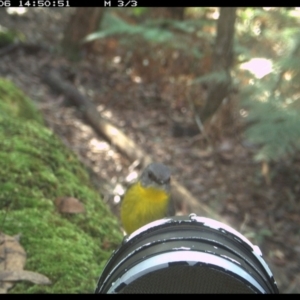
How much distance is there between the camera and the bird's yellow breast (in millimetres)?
3443

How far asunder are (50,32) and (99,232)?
7963 mm

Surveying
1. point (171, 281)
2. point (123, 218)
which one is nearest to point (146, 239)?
point (171, 281)

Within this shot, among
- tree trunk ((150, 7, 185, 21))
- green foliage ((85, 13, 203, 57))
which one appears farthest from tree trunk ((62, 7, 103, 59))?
tree trunk ((150, 7, 185, 21))

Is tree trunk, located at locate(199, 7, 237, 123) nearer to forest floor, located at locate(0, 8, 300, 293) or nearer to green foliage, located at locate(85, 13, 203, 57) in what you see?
forest floor, located at locate(0, 8, 300, 293)

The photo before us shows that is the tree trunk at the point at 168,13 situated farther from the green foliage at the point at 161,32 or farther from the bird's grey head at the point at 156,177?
the bird's grey head at the point at 156,177

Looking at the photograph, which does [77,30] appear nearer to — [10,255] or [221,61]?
[221,61]

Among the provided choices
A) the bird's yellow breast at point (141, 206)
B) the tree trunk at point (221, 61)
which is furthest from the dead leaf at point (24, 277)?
the tree trunk at point (221, 61)

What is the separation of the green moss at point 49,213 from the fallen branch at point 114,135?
6.29 ft

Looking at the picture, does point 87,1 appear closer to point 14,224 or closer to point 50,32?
point 50,32

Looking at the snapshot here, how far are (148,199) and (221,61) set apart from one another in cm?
399

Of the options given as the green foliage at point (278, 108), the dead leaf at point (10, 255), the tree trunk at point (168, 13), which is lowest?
the dead leaf at point (10, 255)

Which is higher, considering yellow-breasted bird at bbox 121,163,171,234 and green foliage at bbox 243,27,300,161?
green foliage at bbox 243,27,300,161

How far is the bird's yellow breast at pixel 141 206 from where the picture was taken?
11.3 ft

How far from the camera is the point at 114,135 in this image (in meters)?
6.50
